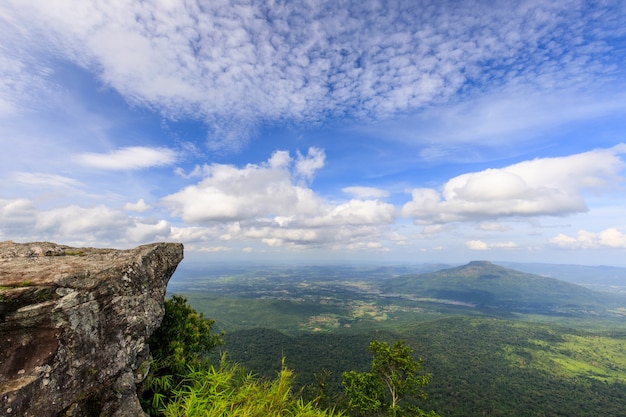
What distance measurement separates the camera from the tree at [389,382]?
2202 centimetres

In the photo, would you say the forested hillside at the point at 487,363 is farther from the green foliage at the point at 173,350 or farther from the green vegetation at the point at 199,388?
the green vegetation at the point at 199,388

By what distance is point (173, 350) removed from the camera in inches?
349

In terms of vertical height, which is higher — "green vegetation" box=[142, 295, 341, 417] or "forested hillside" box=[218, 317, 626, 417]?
"green vegetation" box=[142, 295, 341, 417]

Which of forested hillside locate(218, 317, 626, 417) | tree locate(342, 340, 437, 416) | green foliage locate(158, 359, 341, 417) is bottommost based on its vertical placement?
forested hillside locate(218, 317, 626, 417)

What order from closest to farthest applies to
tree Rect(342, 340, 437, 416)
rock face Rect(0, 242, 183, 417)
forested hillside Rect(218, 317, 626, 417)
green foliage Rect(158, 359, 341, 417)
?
rock face Rect(0, 242, 183, 417)
green foliage Rect(158, 359, 341, 417)
tree Rect(342, 340, 437, 416)
forested hillside Rect(218, 317, 626, 417)

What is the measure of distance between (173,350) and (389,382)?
20.0 m

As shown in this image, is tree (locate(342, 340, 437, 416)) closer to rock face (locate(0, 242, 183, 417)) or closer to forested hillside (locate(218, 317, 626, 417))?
rock face (locate(0, 242, 183, 417))

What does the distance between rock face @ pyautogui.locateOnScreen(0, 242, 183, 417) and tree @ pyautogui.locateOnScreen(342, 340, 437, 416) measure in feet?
64.8

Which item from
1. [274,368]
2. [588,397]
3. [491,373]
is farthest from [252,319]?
[588,397]

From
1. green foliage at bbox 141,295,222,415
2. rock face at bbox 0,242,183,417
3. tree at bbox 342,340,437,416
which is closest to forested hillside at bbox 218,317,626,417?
tree at bbox 342,340,437,416

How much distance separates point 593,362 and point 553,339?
30.7 metres

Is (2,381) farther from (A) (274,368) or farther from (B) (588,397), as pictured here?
(B) (588,397)

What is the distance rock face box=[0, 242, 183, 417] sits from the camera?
5426 millimetres

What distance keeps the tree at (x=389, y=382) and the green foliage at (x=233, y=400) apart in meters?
17.7
